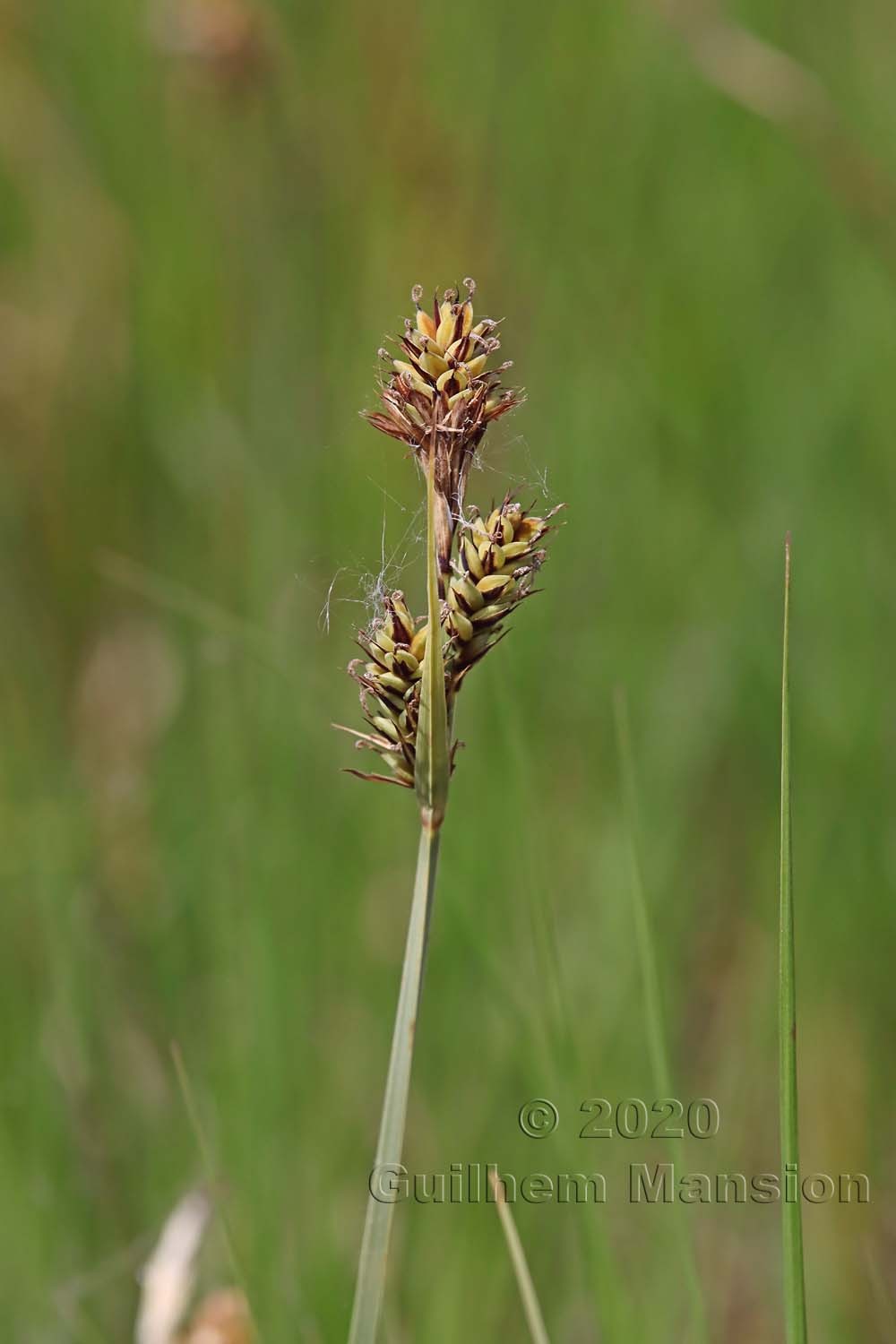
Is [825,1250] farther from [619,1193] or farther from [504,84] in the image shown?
[504,84]

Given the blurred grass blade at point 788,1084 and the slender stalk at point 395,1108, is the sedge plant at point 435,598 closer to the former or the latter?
the slender stalk at point 395,1108

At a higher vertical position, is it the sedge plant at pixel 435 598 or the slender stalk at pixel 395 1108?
the sedge plant at pixel 435 598

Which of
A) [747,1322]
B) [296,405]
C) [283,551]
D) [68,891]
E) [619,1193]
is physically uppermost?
[296,405]

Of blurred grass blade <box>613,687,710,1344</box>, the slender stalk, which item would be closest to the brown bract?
the slender stalk

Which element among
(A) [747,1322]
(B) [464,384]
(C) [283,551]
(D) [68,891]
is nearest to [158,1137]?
(D) [68,891]

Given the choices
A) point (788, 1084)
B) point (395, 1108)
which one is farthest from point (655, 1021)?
point (395, 1108)

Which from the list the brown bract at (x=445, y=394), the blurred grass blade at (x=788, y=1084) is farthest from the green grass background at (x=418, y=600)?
the blurred grass blade at (x=788, y=1084)

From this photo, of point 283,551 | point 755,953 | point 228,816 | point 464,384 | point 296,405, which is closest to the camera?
point 464,384
